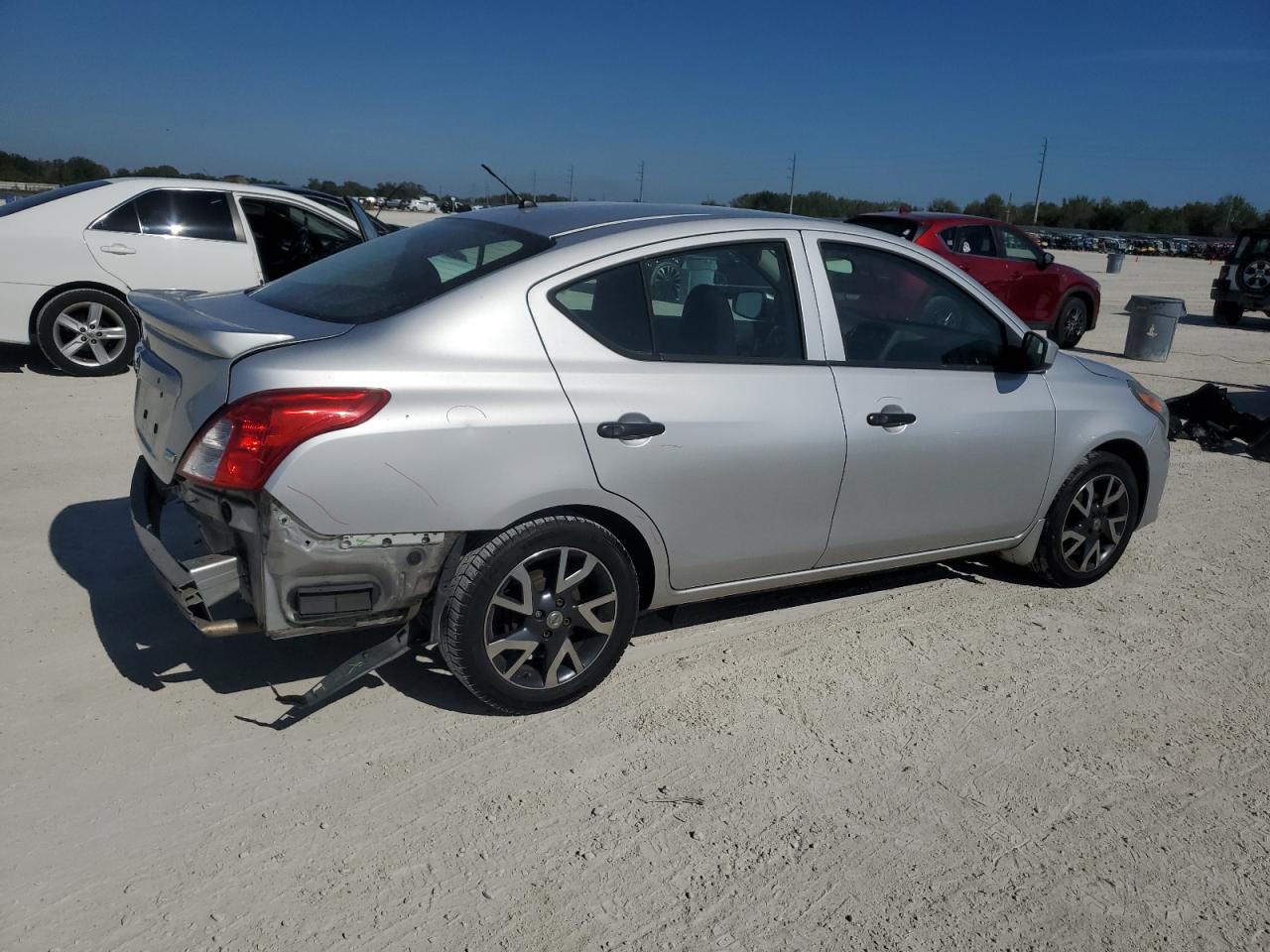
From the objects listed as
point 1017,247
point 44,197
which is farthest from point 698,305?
point 1017,247

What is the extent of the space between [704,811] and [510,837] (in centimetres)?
59

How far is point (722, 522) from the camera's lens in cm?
374

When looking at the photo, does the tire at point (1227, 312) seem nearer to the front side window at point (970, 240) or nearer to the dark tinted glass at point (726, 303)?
the front side window at point (970, 240)

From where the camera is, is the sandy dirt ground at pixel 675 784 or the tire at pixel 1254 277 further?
the tire at pixel 1254 277

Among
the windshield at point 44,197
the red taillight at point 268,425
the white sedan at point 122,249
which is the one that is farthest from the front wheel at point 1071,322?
the red taillight at point 268,425

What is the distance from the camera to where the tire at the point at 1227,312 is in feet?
62.3

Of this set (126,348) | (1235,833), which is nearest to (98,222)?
(126,348)

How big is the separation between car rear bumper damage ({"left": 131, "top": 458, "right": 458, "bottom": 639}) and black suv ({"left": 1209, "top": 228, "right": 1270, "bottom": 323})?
764 inches

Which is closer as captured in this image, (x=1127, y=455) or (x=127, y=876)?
(x=127, y=876)

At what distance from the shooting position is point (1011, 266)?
13.4 metres

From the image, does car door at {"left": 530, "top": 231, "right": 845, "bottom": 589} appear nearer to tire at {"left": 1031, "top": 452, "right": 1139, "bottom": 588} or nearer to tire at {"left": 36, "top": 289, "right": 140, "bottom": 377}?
tire at {"left": 1031, "top": 452, "right": 1139, "bottom": 588}

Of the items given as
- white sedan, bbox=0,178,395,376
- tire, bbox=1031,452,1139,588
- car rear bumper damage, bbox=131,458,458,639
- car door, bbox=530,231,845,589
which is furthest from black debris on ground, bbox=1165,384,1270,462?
white sedan, bbox=0,178,395,376

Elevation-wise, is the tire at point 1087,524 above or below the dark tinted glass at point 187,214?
below

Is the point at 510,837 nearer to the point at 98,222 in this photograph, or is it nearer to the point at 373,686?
the point at 373,686
